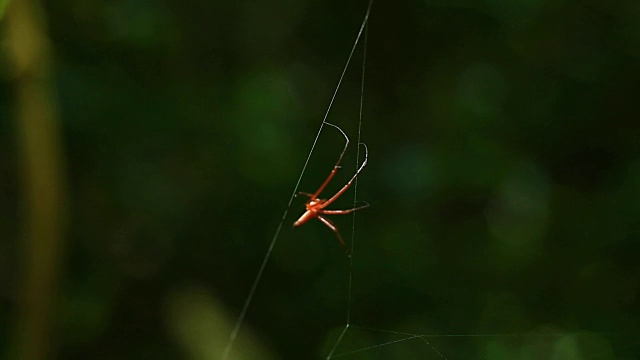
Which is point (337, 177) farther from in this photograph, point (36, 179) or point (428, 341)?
point (36, 179)

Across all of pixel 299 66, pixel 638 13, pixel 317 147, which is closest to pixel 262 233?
pixel 317 147

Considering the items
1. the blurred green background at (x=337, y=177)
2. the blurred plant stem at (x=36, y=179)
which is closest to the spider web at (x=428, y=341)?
the blurred green background at (x=337, y=177)

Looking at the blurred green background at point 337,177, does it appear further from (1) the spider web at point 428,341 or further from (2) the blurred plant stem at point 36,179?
(2) the blurred plant stem at point 36,179

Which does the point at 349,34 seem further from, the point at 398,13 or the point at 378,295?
the point at 378,295

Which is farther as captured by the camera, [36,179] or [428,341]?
[428,341]

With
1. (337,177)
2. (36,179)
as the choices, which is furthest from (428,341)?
(36,179)

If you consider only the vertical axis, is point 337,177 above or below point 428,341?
above

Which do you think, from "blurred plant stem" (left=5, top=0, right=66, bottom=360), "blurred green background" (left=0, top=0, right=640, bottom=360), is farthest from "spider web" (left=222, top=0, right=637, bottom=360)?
"blurred plant stem" (left=5, top=0, right=66, bottom=360)
